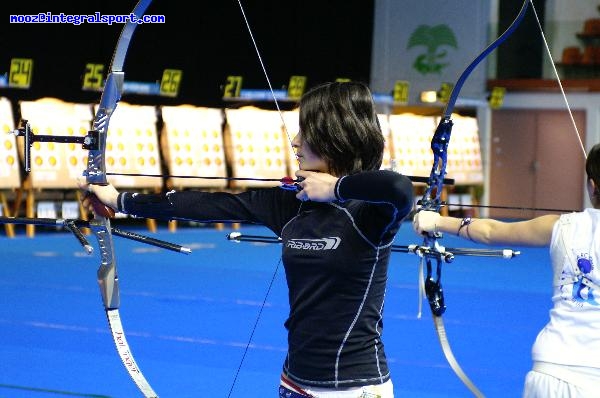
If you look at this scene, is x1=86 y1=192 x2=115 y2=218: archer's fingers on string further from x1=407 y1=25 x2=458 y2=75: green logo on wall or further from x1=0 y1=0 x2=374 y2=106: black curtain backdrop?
x1=407 y1=25 x2=458 y2=75: green logo on wall

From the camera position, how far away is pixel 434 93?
1577cm

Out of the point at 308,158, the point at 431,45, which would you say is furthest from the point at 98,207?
the point at 431,45

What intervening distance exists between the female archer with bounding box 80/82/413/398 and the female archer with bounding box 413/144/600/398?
39cm

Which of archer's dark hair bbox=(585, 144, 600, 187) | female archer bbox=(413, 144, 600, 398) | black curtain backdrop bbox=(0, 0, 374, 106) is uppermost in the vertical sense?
black curtain backdrop bbox=(0, 0, 374, 106)

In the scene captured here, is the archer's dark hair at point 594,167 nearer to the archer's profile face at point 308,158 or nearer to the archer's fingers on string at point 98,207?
the archer's profile face at point 308,158

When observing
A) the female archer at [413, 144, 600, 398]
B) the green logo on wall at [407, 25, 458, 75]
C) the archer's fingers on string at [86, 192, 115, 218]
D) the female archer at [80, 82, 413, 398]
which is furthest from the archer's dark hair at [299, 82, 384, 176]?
the green logo on wall at [407, 25, 458, 75]

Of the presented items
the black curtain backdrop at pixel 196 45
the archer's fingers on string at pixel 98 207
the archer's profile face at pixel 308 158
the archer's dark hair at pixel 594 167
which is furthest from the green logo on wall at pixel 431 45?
the archer's profile face at pixel 308 158

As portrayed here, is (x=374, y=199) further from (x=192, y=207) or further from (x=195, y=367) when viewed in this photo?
(x=195, y=367)

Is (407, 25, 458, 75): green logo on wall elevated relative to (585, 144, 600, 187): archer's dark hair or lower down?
elevated

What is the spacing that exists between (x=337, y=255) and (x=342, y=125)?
24 cm

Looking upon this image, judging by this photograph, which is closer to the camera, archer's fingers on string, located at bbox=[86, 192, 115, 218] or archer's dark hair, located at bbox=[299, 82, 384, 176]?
archer's dark hair, located at bbox=[299, 82, 384, 176]

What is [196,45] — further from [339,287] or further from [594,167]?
[339,287]

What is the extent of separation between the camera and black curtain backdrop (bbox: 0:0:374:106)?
11281mm

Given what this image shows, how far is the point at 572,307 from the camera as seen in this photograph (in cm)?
217
